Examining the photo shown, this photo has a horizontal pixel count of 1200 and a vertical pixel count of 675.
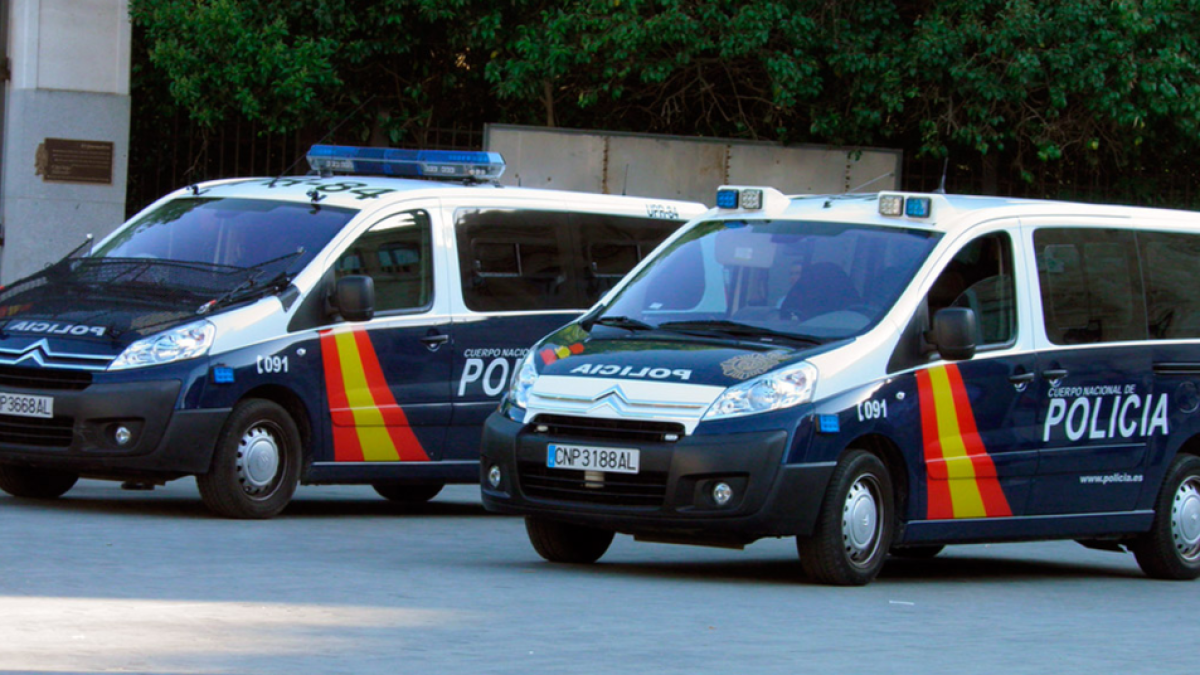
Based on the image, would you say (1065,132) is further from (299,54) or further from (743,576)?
(743,576)

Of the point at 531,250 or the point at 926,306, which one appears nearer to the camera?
the point at 926,306

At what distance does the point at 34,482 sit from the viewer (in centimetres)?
1131

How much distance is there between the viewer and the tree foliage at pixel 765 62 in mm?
19328

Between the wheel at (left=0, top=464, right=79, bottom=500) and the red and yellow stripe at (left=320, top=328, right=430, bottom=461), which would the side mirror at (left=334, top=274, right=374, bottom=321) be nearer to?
the red and yellow stripe at (left=320, top=328, right=430, bottom=461)

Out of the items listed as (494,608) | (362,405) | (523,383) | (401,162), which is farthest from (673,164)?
(494,608)

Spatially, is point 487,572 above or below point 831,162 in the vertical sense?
below

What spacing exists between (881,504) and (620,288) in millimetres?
1827

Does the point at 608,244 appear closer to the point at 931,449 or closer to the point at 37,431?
the point at 37,431

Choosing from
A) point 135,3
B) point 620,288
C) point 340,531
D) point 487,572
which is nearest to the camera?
point 487,572

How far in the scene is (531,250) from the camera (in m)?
12.3

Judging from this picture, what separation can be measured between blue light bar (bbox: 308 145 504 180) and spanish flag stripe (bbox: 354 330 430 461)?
61.1 inches

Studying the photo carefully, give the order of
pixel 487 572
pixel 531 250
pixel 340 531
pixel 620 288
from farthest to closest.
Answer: pixel 531 250 → pixel 340 531 → pixel 620 288 → pixel 487 572

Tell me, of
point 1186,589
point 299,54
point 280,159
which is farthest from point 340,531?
point 280,159

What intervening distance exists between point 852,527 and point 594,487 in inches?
44.1
